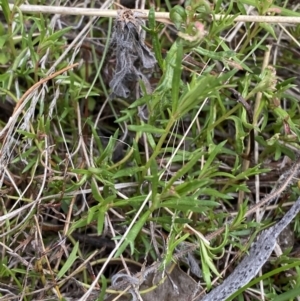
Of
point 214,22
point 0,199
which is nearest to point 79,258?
point 0,199

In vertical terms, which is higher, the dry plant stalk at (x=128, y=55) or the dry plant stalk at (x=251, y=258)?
the dry plant stalk at (x=128, y=55)

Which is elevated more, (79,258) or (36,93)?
(36,93)

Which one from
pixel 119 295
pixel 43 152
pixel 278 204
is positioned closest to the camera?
pixel 119 295

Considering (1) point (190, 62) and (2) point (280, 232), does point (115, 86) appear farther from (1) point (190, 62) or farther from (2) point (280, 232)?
(2) point (280, 232)

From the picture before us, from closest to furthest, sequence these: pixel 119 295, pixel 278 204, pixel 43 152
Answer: pixel 119 295 → pixel 43 152 → pixel 278 204

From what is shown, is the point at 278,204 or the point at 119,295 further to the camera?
the point at 278,204

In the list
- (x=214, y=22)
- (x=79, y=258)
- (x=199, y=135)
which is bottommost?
(x=79, y=258)

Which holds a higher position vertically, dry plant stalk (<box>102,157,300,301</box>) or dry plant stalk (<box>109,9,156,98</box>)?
dry plant stalk (<box>109,9,156,98</box>)

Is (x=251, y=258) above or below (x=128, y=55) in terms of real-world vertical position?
below
